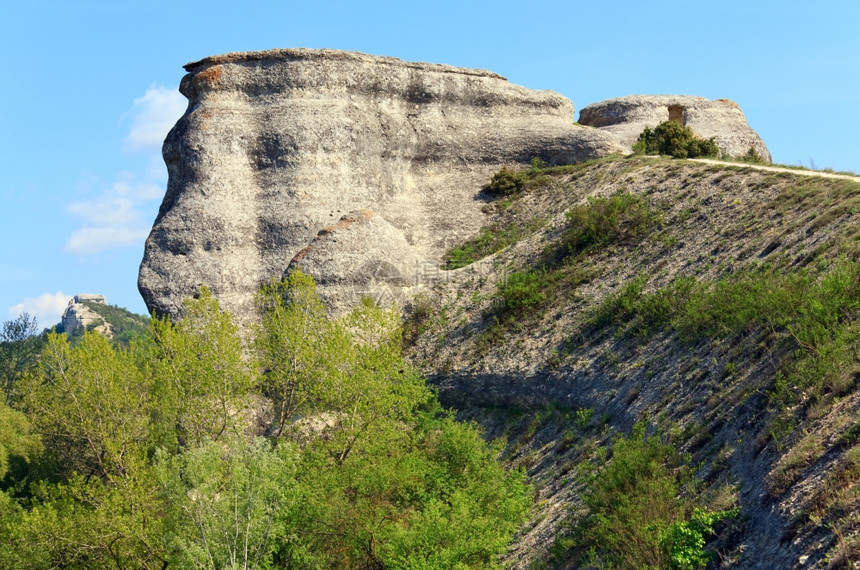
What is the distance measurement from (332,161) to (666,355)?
871 inches

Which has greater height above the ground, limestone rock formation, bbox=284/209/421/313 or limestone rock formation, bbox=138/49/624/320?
limestone rock formation, bbox=138/49/624/320

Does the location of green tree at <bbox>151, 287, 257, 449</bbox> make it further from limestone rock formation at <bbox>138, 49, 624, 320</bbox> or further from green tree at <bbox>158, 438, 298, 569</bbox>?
limestone rock formation at <bbox>138, 49, 624, 320</bbox>

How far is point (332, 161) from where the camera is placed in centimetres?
4862

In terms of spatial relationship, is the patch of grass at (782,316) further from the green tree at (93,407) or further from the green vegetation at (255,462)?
the green tree at (93,407)

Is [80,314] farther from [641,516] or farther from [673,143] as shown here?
[641,516]

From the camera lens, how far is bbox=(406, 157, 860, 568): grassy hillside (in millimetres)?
21516

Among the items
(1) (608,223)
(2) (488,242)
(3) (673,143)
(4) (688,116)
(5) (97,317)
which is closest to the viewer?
(1) (608,223)

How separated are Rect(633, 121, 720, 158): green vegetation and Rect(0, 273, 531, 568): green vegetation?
64.5 feet

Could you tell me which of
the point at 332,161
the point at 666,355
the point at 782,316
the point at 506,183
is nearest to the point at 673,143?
the point at 506,183

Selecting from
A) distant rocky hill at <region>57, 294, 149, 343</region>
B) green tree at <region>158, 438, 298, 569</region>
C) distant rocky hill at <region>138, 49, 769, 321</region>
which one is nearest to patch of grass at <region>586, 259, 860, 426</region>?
green tree at <region>158, 438, 298, 569</region>

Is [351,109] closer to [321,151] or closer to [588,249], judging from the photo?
[321,151]

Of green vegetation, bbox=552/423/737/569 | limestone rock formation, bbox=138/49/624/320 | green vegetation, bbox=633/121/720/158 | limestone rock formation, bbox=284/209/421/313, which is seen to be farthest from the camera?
green vegetation, bbox=633/121/720/158

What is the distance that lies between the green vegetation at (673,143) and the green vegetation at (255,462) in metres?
19.7

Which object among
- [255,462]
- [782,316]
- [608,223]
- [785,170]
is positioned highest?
[608,223]
